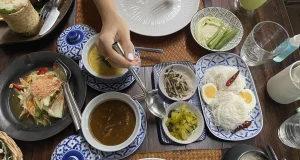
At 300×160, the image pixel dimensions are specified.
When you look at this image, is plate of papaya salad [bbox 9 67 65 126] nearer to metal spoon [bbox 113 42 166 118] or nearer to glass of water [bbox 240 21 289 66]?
metal spoon [bbox 113 42 166 118]

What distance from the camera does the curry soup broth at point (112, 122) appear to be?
1.14 metres

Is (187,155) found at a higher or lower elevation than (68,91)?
lower

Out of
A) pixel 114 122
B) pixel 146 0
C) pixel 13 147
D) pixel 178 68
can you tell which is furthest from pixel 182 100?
pixel 13 147

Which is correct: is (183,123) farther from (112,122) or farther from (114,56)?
(114,56)

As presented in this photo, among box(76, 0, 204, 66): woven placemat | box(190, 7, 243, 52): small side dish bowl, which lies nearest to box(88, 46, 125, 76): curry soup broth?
box(76, 0, 204, 66): woven placemat

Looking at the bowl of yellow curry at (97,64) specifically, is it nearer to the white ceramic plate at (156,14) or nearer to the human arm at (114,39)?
the human arm at (114,39)

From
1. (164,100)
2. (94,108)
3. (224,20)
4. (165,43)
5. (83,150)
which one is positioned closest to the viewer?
(83,150)

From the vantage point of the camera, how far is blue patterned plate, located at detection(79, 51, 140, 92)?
1.26m

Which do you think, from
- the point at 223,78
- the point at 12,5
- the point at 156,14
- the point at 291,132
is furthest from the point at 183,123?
the point at 12,5

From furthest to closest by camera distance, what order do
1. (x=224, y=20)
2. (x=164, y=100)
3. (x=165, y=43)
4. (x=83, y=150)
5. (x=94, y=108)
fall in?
(x=224, y=20)
(x=165, y=43)
(x=164, y=100)
(x=94, y=108)
(x=83, y=150)

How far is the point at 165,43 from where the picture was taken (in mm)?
1449

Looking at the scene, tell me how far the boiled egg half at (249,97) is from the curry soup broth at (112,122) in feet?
2.07

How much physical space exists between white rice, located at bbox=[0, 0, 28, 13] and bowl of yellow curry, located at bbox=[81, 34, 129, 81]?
360 mm

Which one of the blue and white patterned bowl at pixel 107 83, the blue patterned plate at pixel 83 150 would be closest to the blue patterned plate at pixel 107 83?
the blue and white patterned bowl at pixel 107 83
